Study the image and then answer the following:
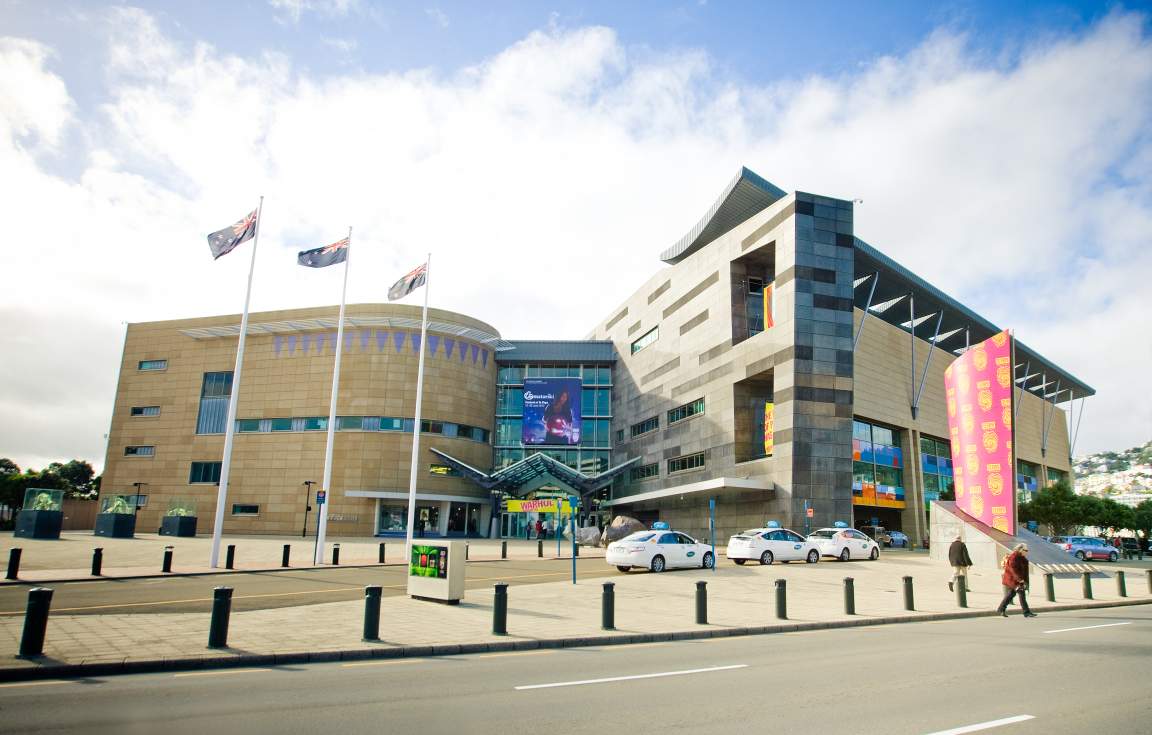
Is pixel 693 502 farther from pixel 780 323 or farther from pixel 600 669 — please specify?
pixel 600 669

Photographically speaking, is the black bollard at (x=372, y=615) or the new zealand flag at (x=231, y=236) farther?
the new zealand flag at (x=231, y=236)

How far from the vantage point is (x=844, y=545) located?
30.3 metres

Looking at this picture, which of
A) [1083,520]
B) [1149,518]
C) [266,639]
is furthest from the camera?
[1149,518]

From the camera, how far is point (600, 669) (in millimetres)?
9148

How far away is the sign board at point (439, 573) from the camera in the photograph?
1569cm

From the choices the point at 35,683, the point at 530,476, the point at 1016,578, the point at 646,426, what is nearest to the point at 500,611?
the point at 35,683

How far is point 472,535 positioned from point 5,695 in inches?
2204

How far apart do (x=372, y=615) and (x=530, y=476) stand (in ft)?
156

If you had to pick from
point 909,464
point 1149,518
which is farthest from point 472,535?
point 1149,518

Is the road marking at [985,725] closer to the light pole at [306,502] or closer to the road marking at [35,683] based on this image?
the road marking at [35,683]

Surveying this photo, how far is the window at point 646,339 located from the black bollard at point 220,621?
5351 cm

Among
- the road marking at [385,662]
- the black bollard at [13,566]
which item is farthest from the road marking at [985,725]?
the black bollard at [13,566]

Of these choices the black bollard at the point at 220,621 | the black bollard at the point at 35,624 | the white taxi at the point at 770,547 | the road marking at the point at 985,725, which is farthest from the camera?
the white taxi at the point at 770,547

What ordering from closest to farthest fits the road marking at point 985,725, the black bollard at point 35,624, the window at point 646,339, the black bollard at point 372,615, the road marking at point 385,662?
the road marking at point 985,725, the black bollard at point 35,624, the road marking at point 385,662, the black bollard at point 372,615, the window at point 646,339
